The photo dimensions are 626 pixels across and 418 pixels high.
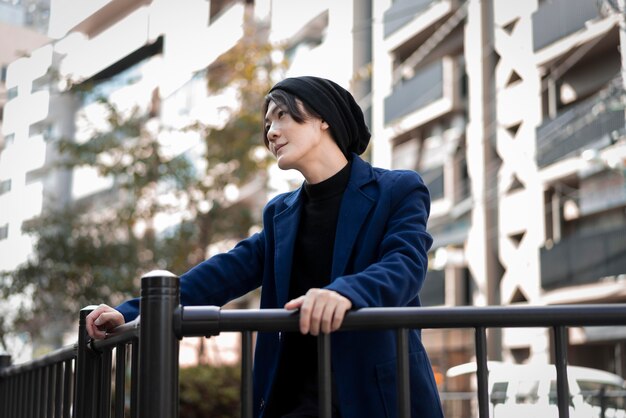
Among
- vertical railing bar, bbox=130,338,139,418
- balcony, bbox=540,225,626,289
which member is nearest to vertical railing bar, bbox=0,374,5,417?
vertical railing bar, bbox=130,338,139,418

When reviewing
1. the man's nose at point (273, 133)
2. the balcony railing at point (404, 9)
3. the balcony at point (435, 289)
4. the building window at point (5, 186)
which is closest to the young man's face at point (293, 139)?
the man's nose at point (273, 133)

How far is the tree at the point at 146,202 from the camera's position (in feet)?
36.6

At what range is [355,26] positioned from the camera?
1373 centimetres

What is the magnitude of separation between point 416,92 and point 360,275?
64.9ft

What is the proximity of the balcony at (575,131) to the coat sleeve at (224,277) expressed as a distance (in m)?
14.1

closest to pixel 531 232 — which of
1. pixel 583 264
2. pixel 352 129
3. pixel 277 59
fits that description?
pixel 583 264

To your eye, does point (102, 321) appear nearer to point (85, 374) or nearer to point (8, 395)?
point (85, 374)

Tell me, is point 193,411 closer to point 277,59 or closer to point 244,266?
point 277,59

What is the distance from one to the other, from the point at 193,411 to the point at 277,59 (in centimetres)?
451

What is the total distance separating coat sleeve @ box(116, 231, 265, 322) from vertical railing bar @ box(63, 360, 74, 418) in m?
0.48

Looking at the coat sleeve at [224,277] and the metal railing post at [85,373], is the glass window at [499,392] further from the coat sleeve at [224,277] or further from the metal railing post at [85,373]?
the metal railing post at [85,373]

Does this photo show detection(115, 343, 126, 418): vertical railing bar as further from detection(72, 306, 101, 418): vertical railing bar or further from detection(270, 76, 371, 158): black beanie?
detection(270, 76, 371, 158): black beanie

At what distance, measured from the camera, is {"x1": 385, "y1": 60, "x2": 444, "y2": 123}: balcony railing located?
20.6m

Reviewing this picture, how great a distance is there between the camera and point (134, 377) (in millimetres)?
1762
